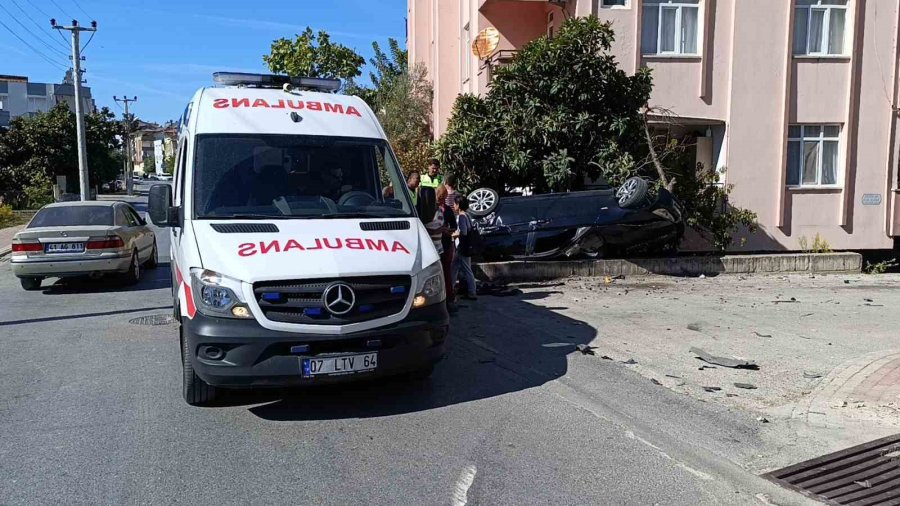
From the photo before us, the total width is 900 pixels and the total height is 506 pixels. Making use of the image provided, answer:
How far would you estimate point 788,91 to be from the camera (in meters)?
16.0

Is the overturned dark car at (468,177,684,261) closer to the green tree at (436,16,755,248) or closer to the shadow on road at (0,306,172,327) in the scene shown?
the green tree at (436,16,755,248)

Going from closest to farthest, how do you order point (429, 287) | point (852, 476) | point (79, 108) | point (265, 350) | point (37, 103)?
1. point (852, 476)
2. point (265, 350)
3. point (429, 287)
4. point (79, 108)
5. point (37, 103)

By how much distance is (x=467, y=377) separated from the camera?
6.89m

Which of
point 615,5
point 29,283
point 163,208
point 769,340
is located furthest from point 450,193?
point 615,5

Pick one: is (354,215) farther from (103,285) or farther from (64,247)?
(103,285)

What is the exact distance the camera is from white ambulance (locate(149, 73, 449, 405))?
525 centimetres

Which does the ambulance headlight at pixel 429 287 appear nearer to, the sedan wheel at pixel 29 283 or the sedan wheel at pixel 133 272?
the sedan wheel at pixel 133 272

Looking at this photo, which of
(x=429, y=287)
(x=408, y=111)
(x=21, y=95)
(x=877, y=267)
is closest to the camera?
(x=429, y=287)

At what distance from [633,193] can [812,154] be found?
642 cm

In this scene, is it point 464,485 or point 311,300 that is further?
point 311,300


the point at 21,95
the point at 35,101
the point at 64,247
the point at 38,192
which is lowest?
the point at 64,247

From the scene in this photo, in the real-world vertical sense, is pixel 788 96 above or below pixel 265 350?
above

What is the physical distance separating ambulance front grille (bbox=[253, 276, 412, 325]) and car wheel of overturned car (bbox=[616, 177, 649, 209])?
8015 mm

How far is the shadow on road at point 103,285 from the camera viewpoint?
12.4 metres
